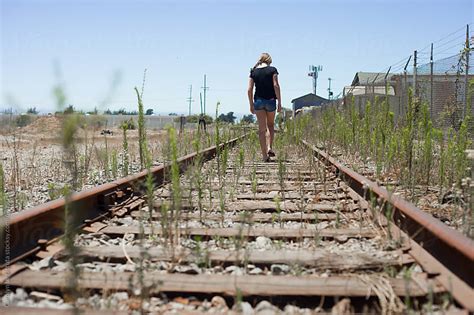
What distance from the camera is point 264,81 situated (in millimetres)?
8039

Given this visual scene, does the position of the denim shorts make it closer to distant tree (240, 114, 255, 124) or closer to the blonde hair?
the blonde hair

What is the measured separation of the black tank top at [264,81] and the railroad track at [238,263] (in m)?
4.46

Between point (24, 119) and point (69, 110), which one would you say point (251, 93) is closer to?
point (24, 119)

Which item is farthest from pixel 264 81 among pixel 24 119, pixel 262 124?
pixel 24 119

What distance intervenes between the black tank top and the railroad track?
176 inches

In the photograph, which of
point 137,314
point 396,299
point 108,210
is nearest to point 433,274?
point 396,299

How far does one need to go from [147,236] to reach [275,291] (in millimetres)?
1298

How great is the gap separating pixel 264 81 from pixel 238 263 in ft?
19.3

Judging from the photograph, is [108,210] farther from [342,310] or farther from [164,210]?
[342,310]

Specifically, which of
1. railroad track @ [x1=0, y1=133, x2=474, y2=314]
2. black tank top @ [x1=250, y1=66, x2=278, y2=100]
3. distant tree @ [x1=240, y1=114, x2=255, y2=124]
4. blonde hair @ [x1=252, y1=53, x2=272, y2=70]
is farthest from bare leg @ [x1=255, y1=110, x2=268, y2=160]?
distant tree @ [x1=240, y1=114, x2=255, y2=124]

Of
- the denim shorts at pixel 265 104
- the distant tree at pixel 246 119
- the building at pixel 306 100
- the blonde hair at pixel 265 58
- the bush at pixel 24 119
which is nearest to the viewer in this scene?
the bush at pixel 24 119

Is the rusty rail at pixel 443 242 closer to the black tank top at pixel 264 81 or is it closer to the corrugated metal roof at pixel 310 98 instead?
the black tank top at pixel 264 81

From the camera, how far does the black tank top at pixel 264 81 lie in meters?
8.04

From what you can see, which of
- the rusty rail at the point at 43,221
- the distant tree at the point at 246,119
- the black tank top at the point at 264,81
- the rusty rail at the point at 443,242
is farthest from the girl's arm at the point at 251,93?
the distant tree at the point at 246,119
